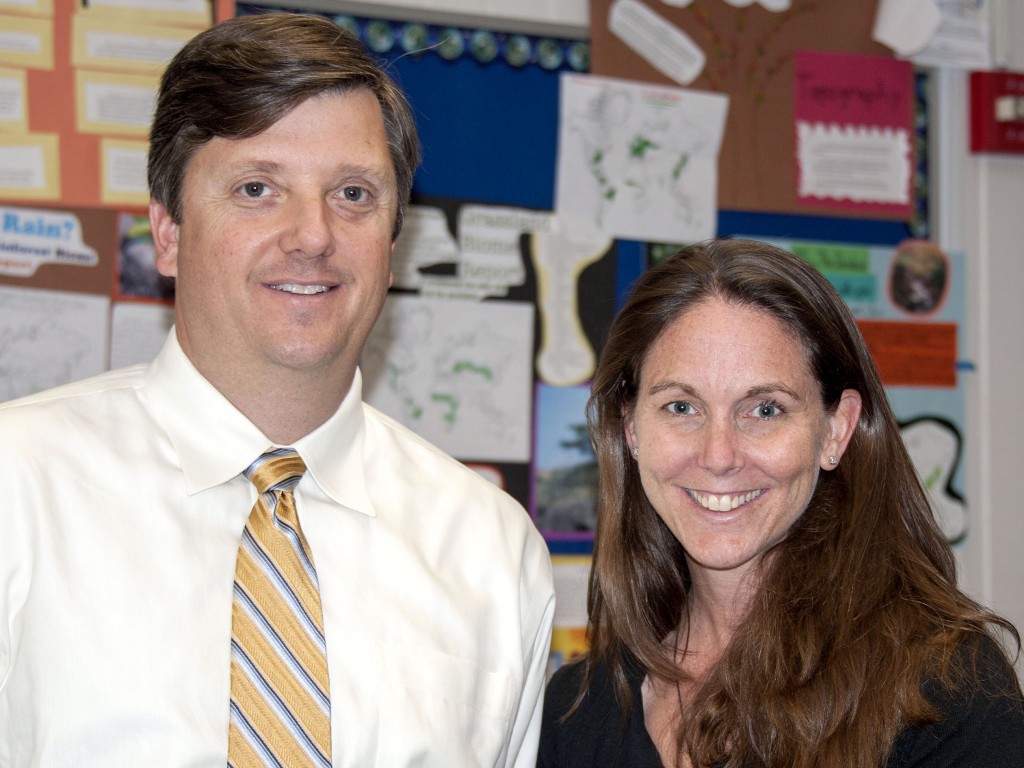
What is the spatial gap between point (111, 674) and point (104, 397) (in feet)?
1.20

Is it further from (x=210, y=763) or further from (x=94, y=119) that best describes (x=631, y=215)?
(x=210, y=763)

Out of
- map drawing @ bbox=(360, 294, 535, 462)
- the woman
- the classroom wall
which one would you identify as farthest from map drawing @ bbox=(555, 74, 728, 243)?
the woman

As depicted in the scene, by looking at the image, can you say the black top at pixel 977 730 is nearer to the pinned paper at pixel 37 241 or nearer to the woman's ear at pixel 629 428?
the woman's ear at pixel 629 428

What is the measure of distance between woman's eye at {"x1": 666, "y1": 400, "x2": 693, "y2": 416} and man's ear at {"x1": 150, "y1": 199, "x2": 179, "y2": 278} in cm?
72

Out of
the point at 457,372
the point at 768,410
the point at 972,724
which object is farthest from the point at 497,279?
the point at 972,724

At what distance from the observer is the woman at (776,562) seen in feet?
4.80

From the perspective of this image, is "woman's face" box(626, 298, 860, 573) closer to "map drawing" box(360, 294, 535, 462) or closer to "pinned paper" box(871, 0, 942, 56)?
"map drawing" box(360, 294, 535, 462)

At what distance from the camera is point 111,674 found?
4.34 ft

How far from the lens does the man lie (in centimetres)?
133

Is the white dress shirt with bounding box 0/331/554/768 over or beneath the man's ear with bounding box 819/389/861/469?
beneath

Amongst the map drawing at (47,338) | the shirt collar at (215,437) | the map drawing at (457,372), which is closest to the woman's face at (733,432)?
the shirt collar at (215,437)

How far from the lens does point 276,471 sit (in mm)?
1471

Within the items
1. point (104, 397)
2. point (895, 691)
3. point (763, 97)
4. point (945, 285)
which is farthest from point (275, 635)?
point (945, 285)

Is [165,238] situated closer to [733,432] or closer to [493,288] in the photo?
[733,432]
